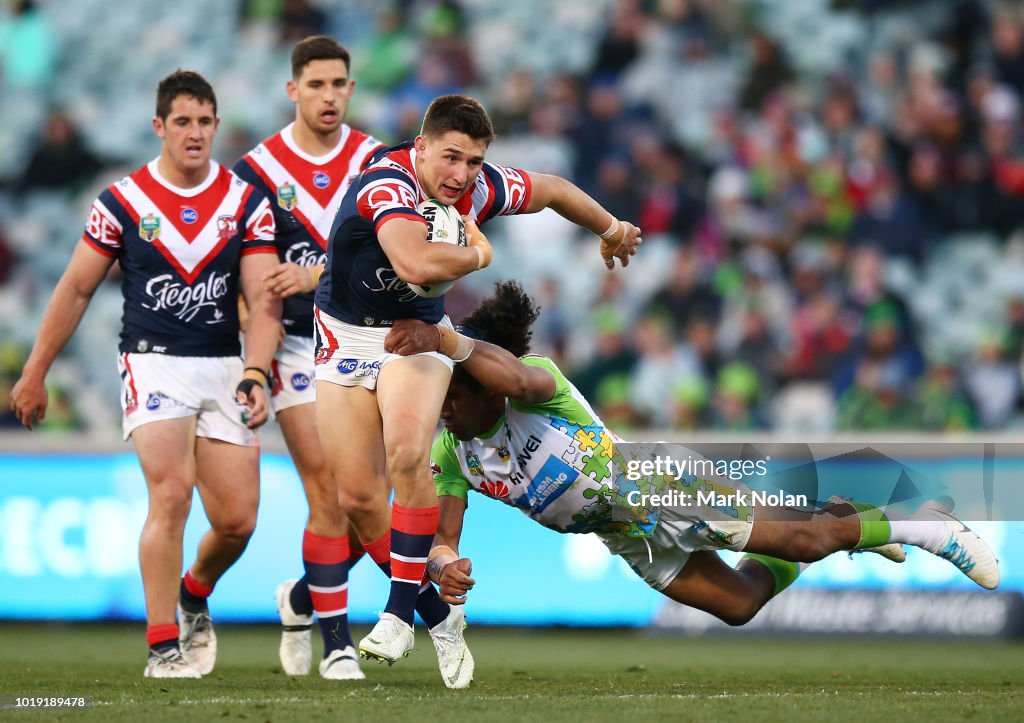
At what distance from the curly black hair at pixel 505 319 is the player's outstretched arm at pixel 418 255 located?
0.89m

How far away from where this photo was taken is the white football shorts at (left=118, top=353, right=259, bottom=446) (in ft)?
21.8

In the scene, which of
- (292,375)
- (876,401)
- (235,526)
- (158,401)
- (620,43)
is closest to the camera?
(158,401)

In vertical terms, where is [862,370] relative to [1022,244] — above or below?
below

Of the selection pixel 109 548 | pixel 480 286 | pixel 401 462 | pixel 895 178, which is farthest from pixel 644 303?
Answer: pixel 401 462

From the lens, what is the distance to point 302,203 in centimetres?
708

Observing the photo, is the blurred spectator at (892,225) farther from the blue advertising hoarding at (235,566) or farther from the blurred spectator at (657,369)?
the blue advertising hoarding at (235,566)

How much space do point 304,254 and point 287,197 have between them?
30 cm

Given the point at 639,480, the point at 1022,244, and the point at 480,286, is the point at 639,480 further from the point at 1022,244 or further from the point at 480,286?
the point at 1022,244

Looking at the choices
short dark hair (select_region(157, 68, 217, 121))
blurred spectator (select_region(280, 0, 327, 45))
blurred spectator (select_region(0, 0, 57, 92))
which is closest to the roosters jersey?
short dark hair (select_region(157, 68, 217, 121))

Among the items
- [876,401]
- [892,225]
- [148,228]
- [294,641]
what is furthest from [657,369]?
[148,228]

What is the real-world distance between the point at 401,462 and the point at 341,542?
1.37m

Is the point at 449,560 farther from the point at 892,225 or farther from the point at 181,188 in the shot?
the point at 892,225

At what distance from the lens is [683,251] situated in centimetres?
1307

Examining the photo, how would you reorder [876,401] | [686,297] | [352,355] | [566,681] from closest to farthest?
[352,355] → [566,681] → [876,401] → [686,297]
